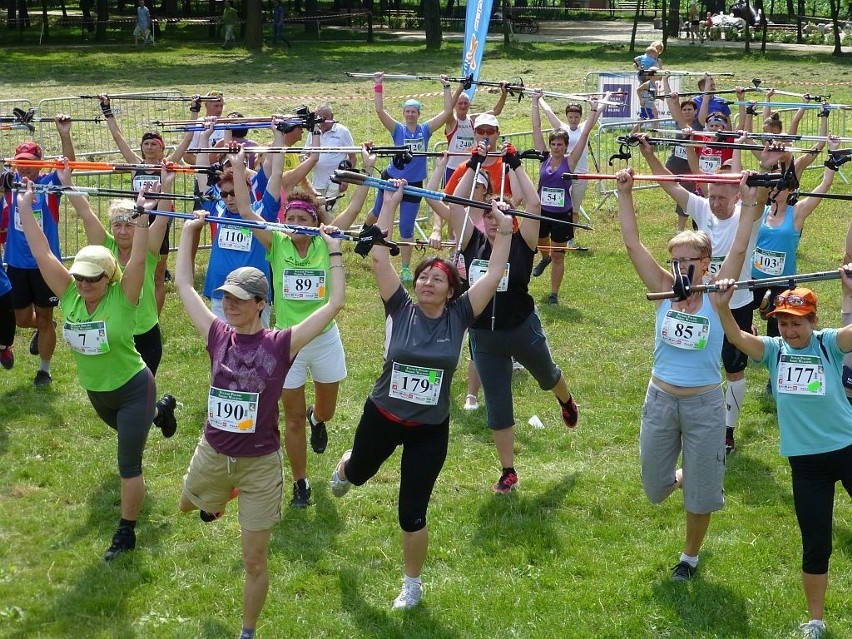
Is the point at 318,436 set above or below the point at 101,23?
below

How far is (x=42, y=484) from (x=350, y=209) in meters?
3.02

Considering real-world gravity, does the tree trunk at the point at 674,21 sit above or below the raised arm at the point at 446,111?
above

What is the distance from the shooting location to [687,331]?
Result: 623 centimetres

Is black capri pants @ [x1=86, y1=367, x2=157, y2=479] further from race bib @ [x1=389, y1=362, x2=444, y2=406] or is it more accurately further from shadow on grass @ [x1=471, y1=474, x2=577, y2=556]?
shadow on grass @ [x1=471, y1=474, x2=577, y2=556]

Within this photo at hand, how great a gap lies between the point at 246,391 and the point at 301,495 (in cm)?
200

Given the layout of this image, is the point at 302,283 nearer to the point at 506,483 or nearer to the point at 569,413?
the point at 506,483

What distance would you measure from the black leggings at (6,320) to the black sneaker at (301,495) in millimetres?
3443

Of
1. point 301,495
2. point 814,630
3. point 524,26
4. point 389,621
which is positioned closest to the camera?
point 814,630

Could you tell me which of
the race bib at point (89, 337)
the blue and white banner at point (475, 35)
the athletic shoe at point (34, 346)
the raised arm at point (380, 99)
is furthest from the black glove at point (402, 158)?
the blue and white banner at point (475, 35)

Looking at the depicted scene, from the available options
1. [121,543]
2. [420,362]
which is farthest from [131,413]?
[420,362]

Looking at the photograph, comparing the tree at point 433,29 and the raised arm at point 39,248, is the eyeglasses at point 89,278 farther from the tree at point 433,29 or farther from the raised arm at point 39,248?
the tree at point 433,29

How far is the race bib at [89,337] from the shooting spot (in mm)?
6539

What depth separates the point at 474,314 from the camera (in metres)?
6.24

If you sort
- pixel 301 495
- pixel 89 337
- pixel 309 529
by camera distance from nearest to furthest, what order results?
pixel 89 337 < pixel 309 529 < pixel 301 495
